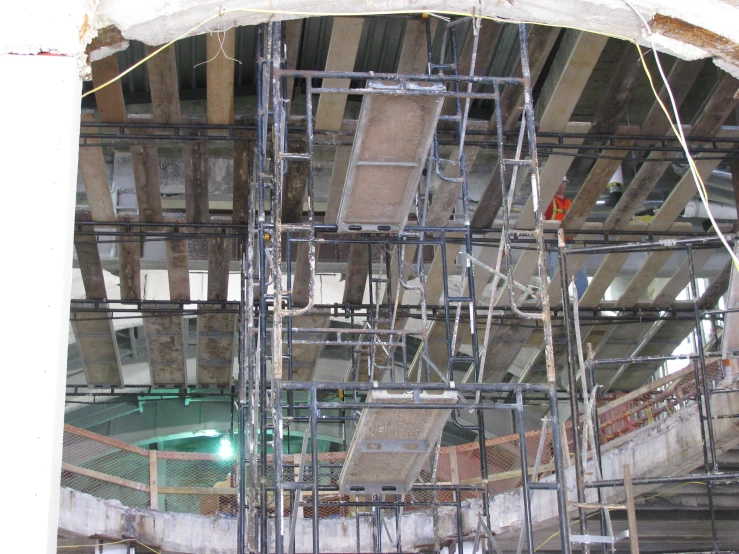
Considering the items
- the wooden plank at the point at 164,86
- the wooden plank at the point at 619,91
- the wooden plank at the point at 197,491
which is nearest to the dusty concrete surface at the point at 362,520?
the wooden plank at the point at 197,491

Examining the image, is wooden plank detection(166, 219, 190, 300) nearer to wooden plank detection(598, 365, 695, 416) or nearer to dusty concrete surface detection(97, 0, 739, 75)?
wooden plank detection(598, 365, 695, 416)

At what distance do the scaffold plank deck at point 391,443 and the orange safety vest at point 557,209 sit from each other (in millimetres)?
7813

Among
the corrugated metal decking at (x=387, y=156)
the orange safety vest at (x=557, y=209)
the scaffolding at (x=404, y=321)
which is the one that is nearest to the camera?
the scaffolding at (x=404, y=321)

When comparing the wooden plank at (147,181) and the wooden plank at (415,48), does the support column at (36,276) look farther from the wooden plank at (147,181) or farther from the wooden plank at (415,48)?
the wooden plank at (147,181)

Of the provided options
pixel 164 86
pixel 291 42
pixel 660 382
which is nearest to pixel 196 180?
pixel 164 86

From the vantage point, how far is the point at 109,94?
12.8 metres

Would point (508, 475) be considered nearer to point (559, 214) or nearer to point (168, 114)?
point (559, 214)

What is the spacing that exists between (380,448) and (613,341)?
10.9 meters

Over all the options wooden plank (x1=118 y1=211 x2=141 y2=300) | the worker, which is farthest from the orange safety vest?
wooden plank (x1=118 y1=211 x2=141 y2=300)

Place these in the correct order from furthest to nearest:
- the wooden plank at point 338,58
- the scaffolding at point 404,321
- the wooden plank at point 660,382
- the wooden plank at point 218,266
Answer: the wooden plank at point 218,266
the wooden plank at point 660,382
the wooden plank at point 338,58
the scaffolding at point 404,321

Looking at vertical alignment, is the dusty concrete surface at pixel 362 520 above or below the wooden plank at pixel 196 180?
below

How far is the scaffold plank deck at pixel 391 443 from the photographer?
7.12 m

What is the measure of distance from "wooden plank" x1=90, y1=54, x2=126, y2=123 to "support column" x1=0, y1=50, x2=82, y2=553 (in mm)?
8112

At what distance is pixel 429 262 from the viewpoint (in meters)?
17.4
